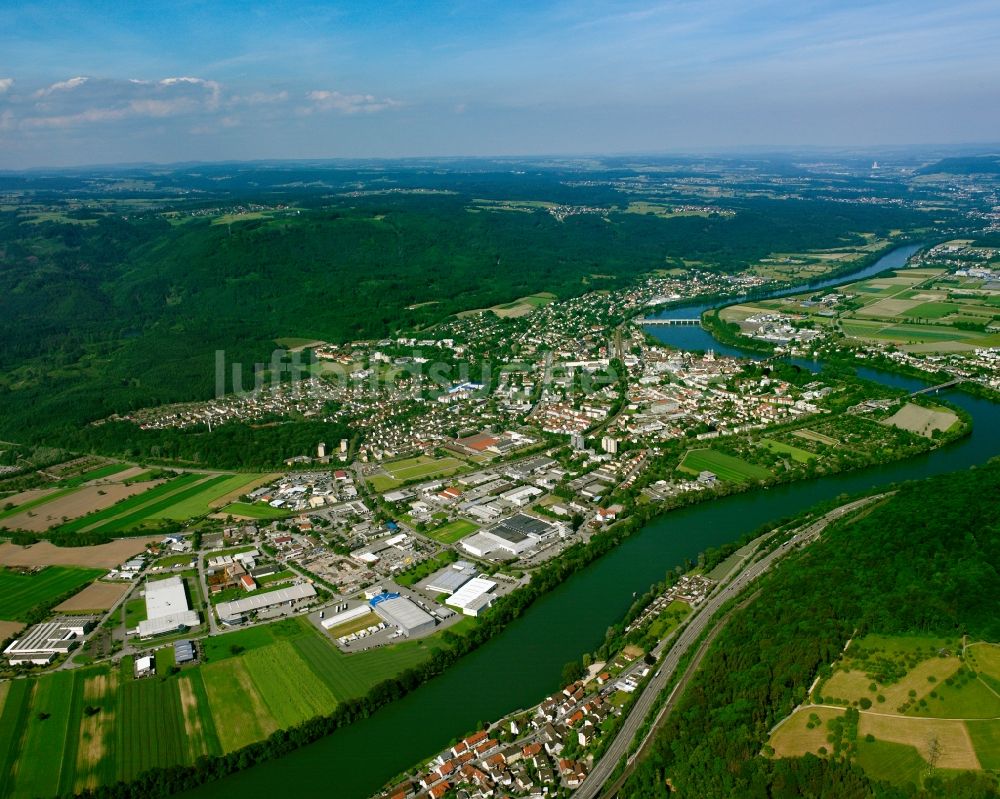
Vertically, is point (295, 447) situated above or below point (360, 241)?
below

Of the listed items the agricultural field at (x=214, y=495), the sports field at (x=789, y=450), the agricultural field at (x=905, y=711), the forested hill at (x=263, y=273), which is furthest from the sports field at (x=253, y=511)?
the sports field at (x=789, y=450)

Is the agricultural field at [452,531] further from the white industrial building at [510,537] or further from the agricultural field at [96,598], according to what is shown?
the agricultural field at [96,598]

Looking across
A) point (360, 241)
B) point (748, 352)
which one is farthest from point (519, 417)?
point (360, 241)

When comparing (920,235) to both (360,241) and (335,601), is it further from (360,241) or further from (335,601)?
(335,601)

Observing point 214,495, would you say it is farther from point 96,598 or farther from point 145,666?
point 145,666

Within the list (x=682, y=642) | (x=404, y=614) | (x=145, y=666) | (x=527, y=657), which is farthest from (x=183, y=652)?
(x=682, y=642)

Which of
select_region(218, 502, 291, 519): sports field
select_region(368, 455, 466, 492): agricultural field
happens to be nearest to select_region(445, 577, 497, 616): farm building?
select_region(368, 455, 466, 492): agricultural field
